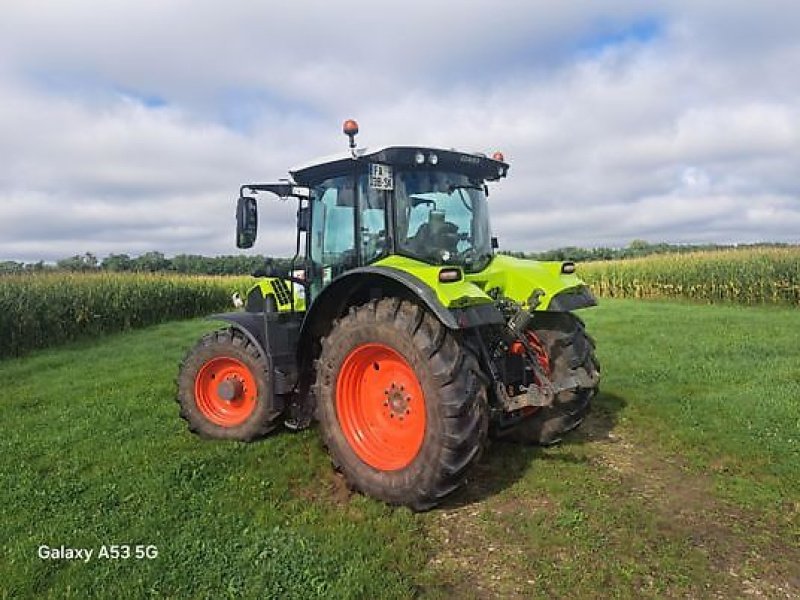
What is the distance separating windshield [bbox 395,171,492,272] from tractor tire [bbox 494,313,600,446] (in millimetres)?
753

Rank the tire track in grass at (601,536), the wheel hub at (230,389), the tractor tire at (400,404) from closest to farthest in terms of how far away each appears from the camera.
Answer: the tire track in grass at (601,536), the tractor tire at (400,404), the wheel hub at (230,389)

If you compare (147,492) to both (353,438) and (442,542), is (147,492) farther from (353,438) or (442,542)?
(442,542)

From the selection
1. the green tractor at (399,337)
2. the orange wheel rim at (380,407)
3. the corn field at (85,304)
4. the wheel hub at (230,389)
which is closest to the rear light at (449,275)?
the green tractor at (399,337)

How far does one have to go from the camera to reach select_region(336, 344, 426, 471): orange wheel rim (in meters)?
4.04

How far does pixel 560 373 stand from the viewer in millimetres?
4750

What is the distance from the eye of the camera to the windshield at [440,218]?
4469 millimetres

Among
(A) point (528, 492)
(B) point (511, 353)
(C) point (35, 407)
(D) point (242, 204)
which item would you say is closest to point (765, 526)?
(A) point (528, 492)

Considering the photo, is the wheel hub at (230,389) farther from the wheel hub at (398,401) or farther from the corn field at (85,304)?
the corn field at (85,304)

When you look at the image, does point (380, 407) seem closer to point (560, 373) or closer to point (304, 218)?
point (560, 373)

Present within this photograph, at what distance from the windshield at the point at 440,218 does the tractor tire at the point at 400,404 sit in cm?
72

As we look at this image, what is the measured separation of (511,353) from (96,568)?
2.90m

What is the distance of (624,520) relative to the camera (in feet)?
12.1

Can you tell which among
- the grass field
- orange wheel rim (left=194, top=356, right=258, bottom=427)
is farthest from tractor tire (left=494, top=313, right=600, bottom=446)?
orange wheel rim (left=194, top=356, right=258, bottom=427)

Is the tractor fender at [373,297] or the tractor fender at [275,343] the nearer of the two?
the tractor fender at [373,297]
